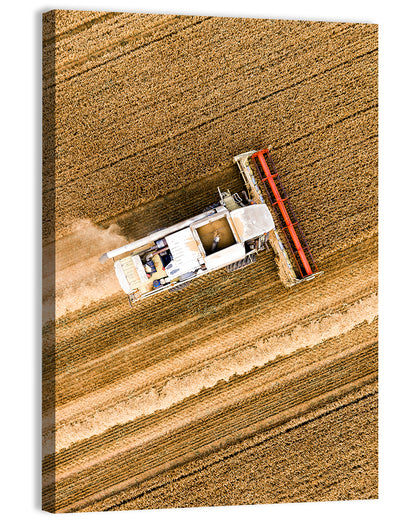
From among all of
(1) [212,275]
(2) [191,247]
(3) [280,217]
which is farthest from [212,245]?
(3) [280,217]

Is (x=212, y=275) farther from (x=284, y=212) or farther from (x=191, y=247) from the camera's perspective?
(x=284, y=212)

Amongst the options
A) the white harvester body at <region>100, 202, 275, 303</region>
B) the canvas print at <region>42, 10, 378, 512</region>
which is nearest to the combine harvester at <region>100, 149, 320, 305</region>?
the white harvester body at <region>100, 202, 275, 303</region>

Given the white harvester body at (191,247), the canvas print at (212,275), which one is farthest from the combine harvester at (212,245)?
the canvas print at (212,275)

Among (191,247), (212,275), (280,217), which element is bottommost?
(212,275)

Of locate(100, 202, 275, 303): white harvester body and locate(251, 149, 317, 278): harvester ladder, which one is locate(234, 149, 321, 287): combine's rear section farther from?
locate(100, 202, 275, 303): white harvester body
